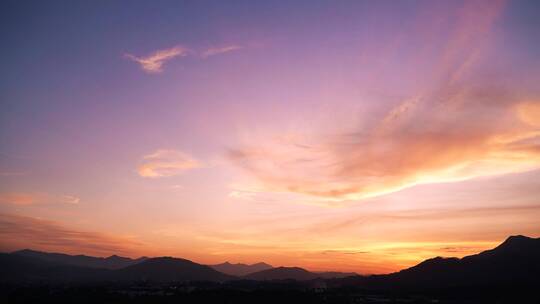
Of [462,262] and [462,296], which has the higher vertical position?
Result: [462,262]

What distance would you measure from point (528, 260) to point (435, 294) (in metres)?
52.5

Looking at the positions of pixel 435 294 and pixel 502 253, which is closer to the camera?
pixel 435 294

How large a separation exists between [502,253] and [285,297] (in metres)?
114

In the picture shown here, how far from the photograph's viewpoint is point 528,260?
171500mm

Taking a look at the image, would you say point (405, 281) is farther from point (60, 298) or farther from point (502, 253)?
point (60, 298)

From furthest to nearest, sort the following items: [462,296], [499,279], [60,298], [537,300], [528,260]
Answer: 1. [528,260]
2. [499,279]
3. [462,296]
4. [60,298]
5. [537,300]

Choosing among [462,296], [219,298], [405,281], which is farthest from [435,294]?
[219,298]

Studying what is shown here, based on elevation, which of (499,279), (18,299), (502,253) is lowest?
→ (18,299)

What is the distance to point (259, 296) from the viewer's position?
13650 centimetres

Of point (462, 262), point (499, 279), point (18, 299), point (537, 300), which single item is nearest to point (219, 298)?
point (18, 299)

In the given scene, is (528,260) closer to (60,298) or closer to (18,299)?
(60,298)

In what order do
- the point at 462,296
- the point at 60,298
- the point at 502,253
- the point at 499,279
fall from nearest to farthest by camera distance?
the point at 60,298 → the point at 462,296 → the point at 499,279 → the point at 502,253

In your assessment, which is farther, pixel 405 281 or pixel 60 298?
pixel 405 281

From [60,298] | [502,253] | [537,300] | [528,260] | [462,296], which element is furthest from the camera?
[502,253]
